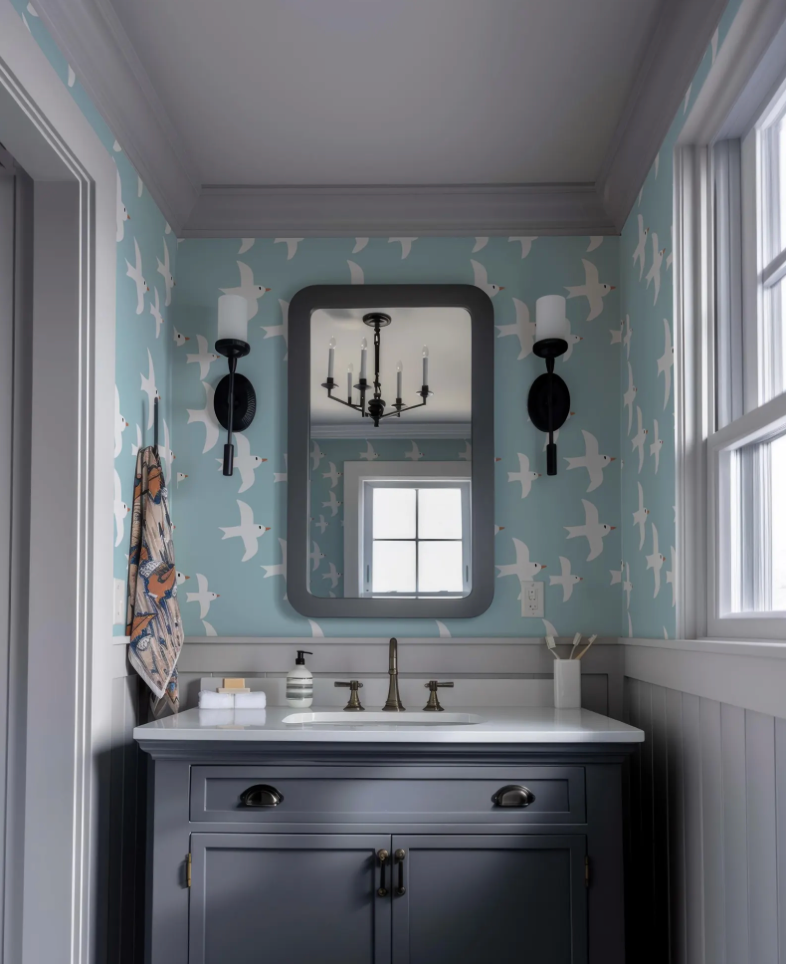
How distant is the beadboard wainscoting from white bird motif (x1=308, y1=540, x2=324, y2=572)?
0.94m

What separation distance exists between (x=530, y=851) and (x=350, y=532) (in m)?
1.07

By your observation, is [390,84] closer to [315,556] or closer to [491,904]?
[315,556]

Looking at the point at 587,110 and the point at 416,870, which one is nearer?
the point at 416,870

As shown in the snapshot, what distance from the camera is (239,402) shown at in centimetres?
272

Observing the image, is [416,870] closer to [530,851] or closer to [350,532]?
[530,851]

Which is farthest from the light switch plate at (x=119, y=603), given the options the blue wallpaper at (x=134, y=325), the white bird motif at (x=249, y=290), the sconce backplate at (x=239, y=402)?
the white bird motif at (x=249, y=290)

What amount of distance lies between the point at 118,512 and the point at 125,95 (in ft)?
3.34

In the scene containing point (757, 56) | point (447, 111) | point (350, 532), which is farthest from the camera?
point (350, 532)

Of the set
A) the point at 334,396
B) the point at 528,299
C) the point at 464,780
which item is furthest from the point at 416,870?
the point at 528,299

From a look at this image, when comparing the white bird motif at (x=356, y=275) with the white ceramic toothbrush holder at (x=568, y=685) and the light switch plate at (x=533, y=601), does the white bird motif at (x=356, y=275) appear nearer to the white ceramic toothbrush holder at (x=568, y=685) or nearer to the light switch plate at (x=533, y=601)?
the light switch plate at (x=533, y=601)

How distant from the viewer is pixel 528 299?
2.76 m

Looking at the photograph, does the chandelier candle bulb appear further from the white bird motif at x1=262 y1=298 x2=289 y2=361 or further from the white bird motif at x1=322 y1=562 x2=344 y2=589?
the white bird motif at x1=322 y1=562 x2=344 y2=589

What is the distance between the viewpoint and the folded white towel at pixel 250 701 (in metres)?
2.40

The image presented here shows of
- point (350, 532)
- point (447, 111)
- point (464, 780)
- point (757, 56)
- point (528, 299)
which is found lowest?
point (464, 780)
